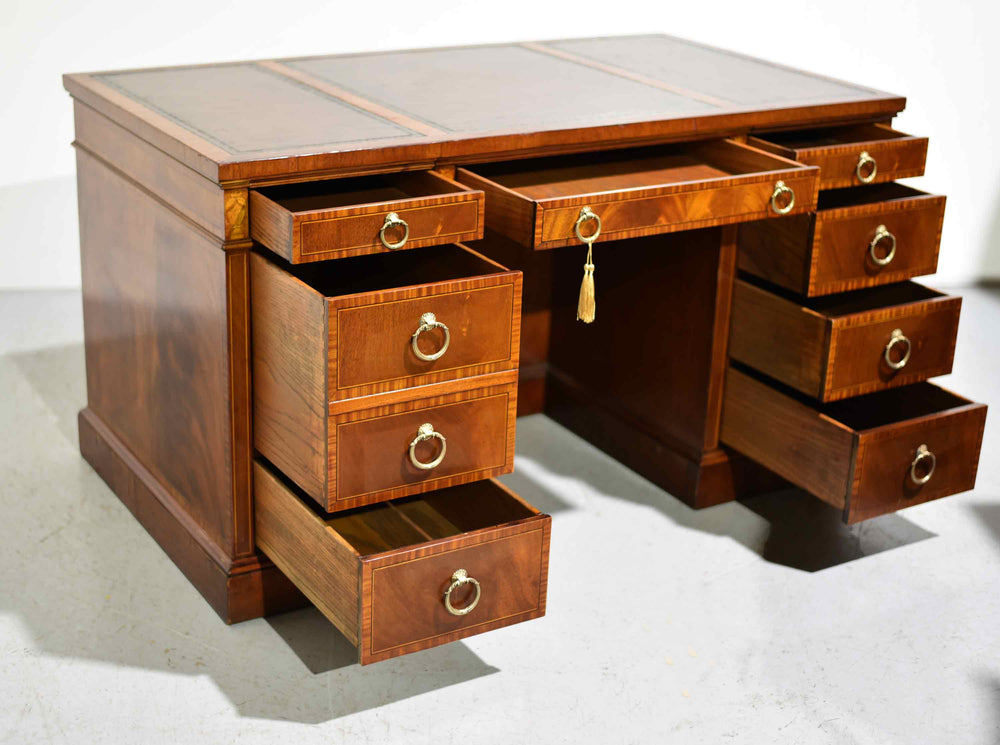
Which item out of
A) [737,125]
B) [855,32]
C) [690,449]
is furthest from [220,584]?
[855,32]

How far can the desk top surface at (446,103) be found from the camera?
2158 millimetres

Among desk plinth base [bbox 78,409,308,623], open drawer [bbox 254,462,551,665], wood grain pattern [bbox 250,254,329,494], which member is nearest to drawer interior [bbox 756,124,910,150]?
open drawer [bbox 254,462,551,665]

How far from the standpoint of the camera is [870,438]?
2.46 meters

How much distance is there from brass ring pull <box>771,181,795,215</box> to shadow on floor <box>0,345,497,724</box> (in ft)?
2.98

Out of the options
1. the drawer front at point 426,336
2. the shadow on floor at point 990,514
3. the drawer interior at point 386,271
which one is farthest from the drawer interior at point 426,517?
the shadow on floor at point 990,514

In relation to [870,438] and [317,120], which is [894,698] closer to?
[870,438]

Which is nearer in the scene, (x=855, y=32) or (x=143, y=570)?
(x=143, y=570)

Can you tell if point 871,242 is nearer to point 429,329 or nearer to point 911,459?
point 911,459

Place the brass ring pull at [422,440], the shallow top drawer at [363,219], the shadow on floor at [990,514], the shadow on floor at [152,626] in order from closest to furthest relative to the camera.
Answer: the shallow top drawer at [363,219], the brass ring pull at [422,440], the shadow on floor at [152,626], the shadow on floor at [990,514]

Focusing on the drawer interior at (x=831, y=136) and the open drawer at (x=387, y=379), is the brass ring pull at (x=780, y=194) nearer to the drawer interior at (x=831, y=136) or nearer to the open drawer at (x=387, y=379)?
the drawer interior at (x=831, y=136)

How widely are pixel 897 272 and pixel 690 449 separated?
554 millimetres

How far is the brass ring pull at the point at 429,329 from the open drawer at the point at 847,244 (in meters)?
0.81

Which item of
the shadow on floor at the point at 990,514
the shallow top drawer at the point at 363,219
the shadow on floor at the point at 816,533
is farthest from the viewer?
the shadow on floor at the point at 990,514

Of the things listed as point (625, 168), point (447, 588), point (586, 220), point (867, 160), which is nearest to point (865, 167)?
point (867, 160)
